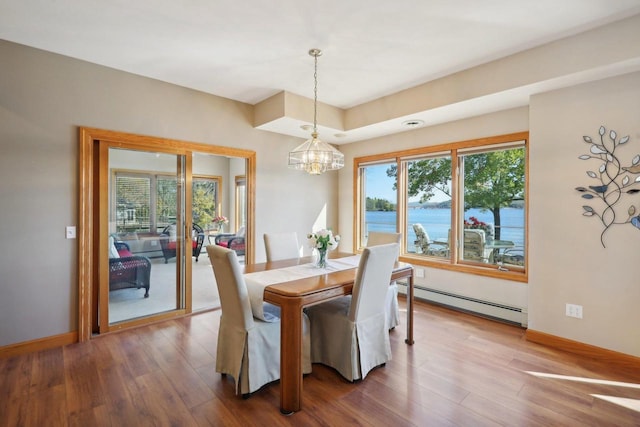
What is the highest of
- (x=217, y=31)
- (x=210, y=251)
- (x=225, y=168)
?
(x=217, y=31)

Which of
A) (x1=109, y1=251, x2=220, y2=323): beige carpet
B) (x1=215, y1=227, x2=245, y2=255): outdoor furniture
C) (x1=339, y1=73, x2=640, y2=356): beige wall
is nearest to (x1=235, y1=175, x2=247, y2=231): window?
(x1=215, y1=227, x2=245, y2=255): outdoor furniture

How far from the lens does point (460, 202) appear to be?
13.2 ft

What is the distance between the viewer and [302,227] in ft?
16.1

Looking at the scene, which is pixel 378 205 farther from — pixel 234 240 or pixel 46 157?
pixel 46 157

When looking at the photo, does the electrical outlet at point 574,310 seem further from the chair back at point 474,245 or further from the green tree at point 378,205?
the green tree at point 378,205

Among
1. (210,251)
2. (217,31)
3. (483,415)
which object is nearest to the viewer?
(483,415)

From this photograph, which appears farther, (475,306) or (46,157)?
(475,306)

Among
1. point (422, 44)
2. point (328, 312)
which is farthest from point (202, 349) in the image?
point (422, 44)

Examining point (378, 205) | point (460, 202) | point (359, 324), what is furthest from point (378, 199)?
point (359, 324)

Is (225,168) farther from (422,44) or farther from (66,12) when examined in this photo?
(422,44)

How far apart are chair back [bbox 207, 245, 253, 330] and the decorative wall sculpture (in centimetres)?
300

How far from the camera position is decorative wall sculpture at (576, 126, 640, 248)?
2.55 meters

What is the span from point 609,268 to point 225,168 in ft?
15.8

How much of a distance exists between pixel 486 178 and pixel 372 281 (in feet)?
7.71
